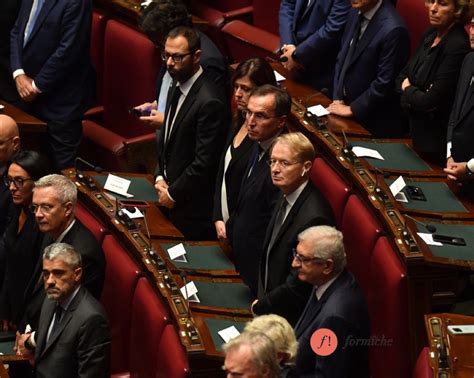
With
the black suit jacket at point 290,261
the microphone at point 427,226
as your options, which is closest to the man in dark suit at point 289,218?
the black suit jacket at point 290,261

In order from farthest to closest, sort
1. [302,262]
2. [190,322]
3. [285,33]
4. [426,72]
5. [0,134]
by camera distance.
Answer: [285,33] → [0,134] → [426,72] → [190,322] → [302,262]

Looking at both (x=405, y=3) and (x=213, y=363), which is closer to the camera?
(x=213, y=363)

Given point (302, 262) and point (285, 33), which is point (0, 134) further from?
point (302, 262)

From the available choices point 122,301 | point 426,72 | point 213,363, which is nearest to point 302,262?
point 213,363

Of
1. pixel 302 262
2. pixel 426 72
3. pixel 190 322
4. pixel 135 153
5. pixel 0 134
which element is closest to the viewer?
pixel 302 262

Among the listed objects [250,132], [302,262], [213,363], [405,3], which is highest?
[405,3]

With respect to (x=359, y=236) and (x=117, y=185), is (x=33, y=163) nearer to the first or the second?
(x=117, y=185)

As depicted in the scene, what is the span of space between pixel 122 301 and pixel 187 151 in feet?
1.48

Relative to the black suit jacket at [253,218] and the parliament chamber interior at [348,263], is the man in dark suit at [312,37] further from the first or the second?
the black suit jacket at [253,218]

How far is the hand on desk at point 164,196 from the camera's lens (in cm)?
318

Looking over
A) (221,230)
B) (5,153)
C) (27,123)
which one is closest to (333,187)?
(221,230)

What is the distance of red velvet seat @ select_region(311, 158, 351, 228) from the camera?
295 cm

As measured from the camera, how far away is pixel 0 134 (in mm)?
3229

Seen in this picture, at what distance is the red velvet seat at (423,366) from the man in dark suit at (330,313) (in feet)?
0.33
